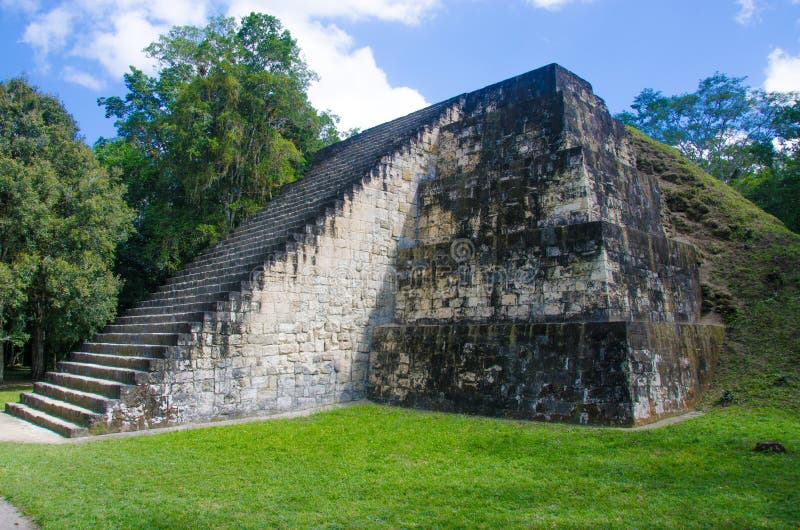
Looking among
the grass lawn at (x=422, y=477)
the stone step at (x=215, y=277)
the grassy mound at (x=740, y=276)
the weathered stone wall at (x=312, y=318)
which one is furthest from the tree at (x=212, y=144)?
the grassy mound at (x=740, y=276)

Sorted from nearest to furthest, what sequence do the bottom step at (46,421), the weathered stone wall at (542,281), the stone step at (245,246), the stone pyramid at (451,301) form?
the bottom step at (46,421)
the weathered stone wall at (542,281)
the stone pyramid at (451,301)
the stone step at (245,246)

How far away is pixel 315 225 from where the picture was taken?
11.3 metres

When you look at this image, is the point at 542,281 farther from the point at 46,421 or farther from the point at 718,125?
the point at 718,125

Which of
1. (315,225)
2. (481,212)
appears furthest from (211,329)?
(481,212)

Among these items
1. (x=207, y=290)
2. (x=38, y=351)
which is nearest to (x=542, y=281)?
(x=207, y=290)

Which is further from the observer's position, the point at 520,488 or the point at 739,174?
the point at 739,174

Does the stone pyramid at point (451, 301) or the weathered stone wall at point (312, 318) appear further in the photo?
A: the weathered stone wall at point (312, 318)

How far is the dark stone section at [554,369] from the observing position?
326 inches

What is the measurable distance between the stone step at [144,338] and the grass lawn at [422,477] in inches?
69.3

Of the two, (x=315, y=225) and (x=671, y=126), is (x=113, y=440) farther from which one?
(x=671, y=126)

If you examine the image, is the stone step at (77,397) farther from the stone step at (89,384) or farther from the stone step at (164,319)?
the stone step at (164,319)

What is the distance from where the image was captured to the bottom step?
814 centimetres

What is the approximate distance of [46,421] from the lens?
9.05 metres

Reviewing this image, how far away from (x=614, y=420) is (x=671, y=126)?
87.4 ft
